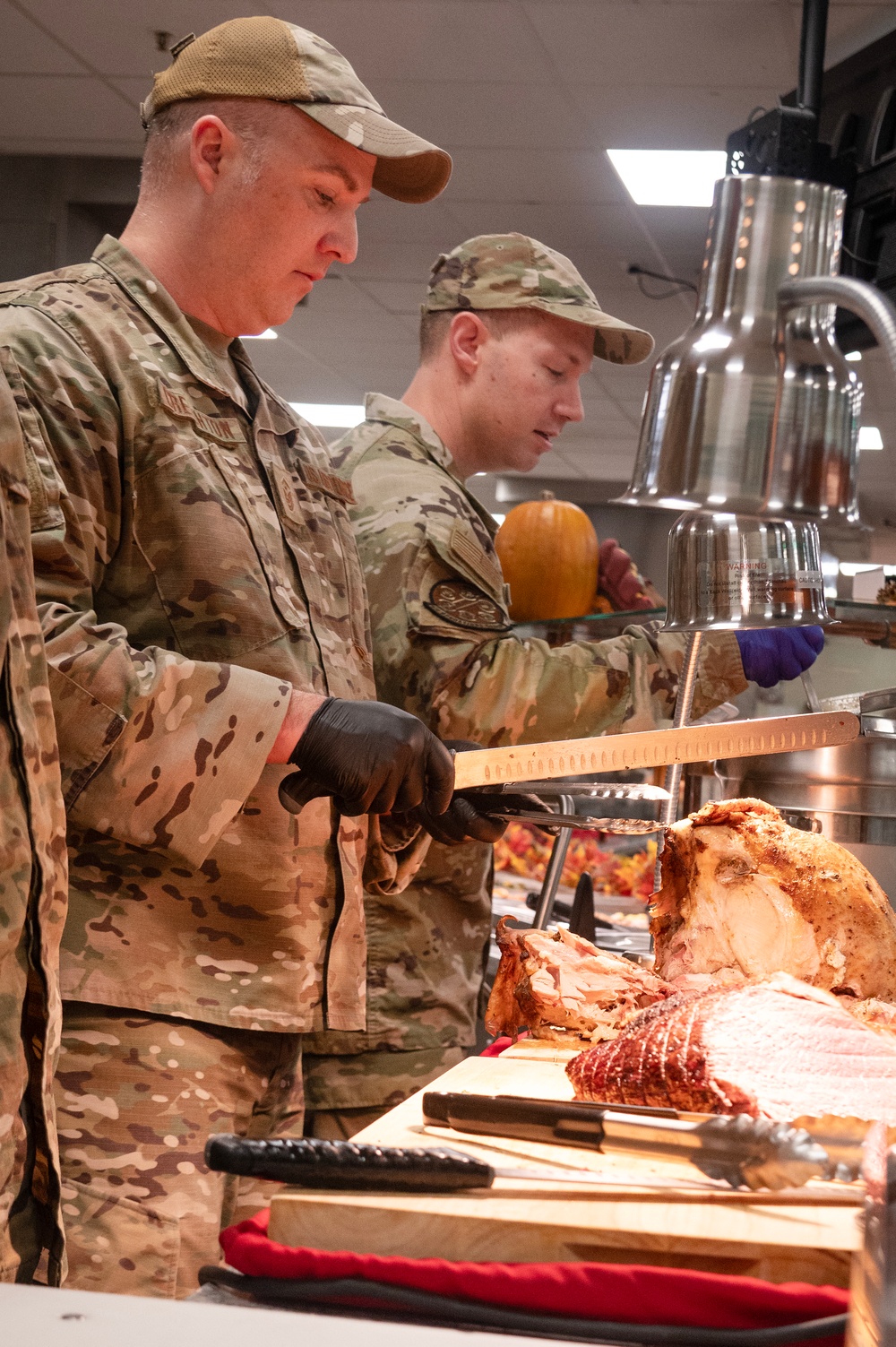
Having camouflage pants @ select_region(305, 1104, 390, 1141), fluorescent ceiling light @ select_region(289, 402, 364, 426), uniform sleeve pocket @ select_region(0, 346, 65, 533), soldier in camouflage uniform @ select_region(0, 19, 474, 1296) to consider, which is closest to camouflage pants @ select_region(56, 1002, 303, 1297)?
soldier in camouflage uniform @ select_region(0, 19, 474, 1296)

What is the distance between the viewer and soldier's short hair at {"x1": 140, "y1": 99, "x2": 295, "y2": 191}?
2217 millimetres

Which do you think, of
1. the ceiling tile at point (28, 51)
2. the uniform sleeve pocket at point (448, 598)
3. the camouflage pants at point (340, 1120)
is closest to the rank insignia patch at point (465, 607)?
the uniform sleeve pocket at point (448, 598)

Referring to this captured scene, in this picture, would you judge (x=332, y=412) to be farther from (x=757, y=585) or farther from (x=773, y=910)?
(x=773, y=910)

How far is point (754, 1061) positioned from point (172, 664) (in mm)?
930

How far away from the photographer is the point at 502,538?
3.69 metres

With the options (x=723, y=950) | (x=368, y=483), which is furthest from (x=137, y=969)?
(x=368, y=483)

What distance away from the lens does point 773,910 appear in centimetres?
182

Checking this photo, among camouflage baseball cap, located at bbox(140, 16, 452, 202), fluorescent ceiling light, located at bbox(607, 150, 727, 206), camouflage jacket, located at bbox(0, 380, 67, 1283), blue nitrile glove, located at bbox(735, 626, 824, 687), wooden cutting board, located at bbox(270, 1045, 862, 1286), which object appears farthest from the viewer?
fluorescent ceiling light, located at bbox(607, 150, 727, 206)

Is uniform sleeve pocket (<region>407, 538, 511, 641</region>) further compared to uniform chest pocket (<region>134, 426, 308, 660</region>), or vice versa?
uniform sleeve pocket (<region>407, 538, 511, 641</region>)

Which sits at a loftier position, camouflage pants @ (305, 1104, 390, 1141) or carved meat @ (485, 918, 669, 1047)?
carved meat @ (485, 918, 669, 1047)

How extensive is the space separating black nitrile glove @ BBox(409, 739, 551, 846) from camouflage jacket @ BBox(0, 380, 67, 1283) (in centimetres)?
95

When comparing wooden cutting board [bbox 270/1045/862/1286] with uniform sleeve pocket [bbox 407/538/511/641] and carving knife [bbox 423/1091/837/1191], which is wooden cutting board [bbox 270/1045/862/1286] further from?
uniform sleeve pocket [bbox 407/538/511/641]

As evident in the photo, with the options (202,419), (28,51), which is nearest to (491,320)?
(202,419)

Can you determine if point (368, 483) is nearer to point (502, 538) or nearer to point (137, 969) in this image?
point (502, 538)
